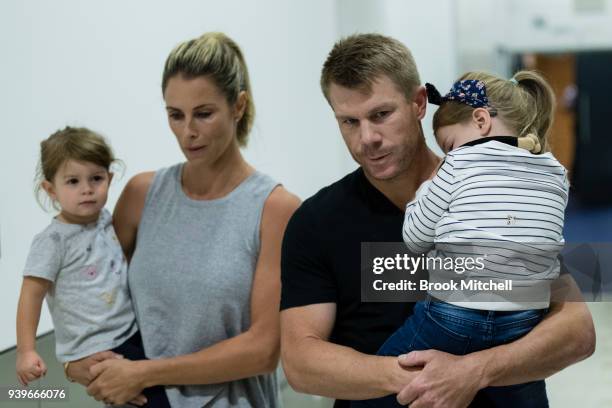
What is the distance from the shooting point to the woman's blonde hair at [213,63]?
2.06 meters

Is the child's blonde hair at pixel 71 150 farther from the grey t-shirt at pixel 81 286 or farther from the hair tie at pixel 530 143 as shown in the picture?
the hair tie at pixel 530 143

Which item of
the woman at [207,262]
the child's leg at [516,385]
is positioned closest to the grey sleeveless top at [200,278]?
the woman at [207,262]

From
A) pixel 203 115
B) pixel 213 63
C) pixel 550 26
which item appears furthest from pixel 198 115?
pixel 550 26

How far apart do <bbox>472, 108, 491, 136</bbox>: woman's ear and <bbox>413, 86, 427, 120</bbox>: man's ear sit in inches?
6.3

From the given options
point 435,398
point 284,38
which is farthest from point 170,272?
point 284,38

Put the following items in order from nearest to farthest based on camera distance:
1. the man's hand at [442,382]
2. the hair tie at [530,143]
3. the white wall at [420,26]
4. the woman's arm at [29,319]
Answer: the man's hand at [442,382]
the hair tie at [530,143]
the woman's arm at [29,319]
the white wall at [420,26]

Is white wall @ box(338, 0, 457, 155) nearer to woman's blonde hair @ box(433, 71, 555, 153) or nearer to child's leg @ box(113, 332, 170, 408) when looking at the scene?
woman's blonde hair @ box(433, 71, 555, 153)

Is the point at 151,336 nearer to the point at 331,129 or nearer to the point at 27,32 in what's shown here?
the point at 27,32

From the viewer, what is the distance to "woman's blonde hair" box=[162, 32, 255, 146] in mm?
2062

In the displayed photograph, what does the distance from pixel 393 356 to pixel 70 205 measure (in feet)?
2.87

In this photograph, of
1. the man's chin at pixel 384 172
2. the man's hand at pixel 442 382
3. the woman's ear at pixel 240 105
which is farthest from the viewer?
the woman's ear at pixel 240 105

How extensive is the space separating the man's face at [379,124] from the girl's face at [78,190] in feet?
2.10

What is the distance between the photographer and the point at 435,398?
66.5 inches

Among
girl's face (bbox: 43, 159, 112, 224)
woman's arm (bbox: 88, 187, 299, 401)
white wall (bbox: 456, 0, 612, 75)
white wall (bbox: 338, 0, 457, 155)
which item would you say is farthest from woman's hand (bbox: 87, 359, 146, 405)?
white wall (bbox: 456, 0, 612, 75)
